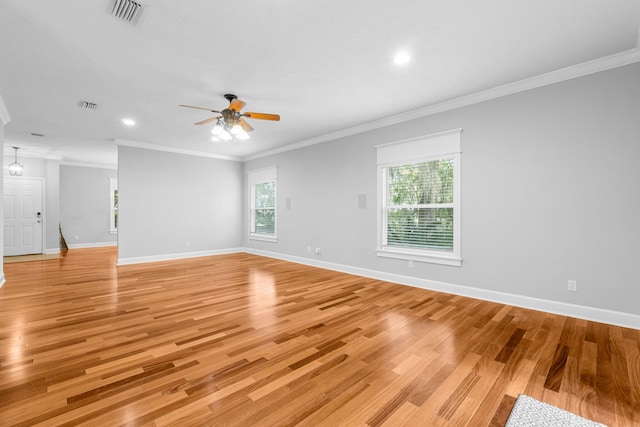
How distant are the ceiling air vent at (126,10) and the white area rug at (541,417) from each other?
378 cm

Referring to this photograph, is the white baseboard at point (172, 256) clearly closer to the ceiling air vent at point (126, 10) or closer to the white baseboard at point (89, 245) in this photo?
the white baseboard at point (89, 245)

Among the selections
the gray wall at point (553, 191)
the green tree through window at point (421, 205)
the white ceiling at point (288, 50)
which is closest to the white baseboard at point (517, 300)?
the gray wall at point (553, 191)

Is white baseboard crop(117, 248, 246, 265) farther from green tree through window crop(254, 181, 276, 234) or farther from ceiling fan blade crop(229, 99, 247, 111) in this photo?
ceiling fan blade crop(229, 99, 247, 111)

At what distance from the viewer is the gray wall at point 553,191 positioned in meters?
2.95

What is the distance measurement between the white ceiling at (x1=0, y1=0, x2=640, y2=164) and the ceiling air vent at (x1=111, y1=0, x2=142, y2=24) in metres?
0.05

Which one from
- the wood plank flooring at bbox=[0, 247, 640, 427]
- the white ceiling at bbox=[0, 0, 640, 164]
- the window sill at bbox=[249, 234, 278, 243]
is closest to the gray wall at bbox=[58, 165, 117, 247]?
the white ceiling at bbox=[0, 0, 640, 164]

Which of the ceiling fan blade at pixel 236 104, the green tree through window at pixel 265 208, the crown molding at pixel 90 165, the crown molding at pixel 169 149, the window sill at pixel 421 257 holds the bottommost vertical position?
the window sill at pixel 421 257

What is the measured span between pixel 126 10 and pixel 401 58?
8.29 ft

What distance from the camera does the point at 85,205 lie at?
898 cm

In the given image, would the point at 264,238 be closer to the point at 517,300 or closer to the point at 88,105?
the point at 88,105

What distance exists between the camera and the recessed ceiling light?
294cm

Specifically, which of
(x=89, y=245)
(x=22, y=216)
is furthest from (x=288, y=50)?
(x=89, y=245)

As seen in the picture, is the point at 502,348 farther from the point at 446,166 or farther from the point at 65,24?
the point at 65,24

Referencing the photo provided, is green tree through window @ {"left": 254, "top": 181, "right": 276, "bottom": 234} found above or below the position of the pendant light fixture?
below
